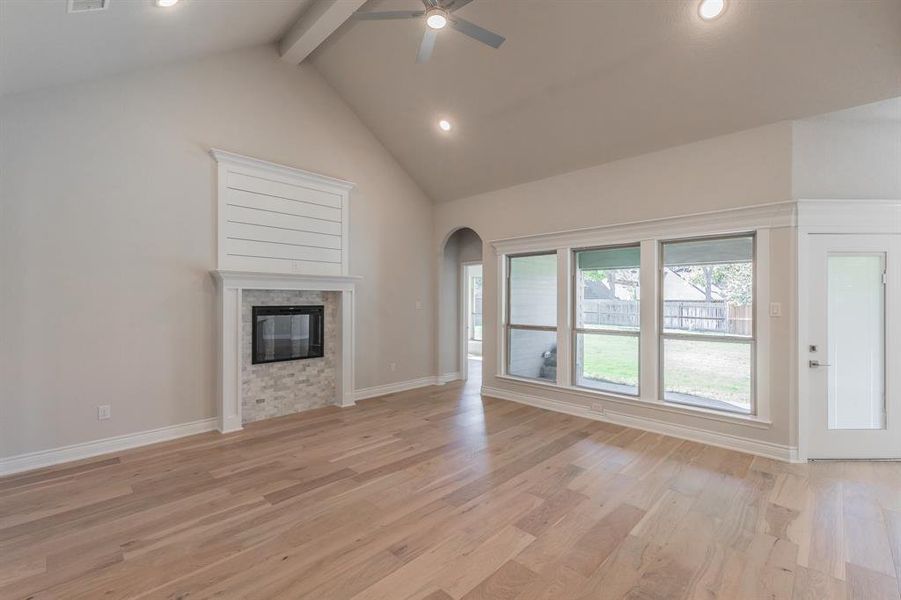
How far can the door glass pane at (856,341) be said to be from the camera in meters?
3.68

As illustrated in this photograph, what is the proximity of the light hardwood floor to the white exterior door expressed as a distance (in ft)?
0.99

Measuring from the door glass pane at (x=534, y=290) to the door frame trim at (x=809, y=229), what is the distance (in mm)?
2523

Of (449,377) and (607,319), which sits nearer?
(607,319)

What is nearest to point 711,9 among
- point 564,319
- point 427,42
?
point 427,42

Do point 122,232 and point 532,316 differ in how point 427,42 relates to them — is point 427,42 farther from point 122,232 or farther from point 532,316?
point 532,316

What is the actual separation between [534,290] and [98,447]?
5.13 metres

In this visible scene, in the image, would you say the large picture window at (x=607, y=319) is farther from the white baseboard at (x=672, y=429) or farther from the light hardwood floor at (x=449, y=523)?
the light hardwood floor at (x=449, y=523)

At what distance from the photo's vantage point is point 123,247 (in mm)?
3941

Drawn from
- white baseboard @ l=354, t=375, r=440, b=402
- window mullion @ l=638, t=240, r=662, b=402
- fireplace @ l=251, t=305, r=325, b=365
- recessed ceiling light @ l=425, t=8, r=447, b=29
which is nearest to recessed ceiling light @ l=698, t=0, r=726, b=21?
recessed ceiling light @ l=425, t=8, r=447, b=29

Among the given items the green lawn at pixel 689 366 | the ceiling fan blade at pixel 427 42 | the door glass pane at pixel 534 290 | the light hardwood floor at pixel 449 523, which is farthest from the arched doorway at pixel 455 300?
the ceiling fan blade at pixel 427 42

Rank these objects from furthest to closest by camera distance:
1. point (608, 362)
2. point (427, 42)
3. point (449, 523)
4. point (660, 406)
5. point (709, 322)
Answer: point (608, 362) → point (660, 406) → point (709, 322) → point (427, 42) → point (449, 523)

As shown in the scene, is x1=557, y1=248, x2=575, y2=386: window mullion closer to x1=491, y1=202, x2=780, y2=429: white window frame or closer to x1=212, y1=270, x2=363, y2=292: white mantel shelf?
x1=491, y1=202, x2=780, y2=429: white window frame

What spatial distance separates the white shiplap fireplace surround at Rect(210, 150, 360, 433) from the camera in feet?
14.8

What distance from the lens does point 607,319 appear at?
5027 millimetres
